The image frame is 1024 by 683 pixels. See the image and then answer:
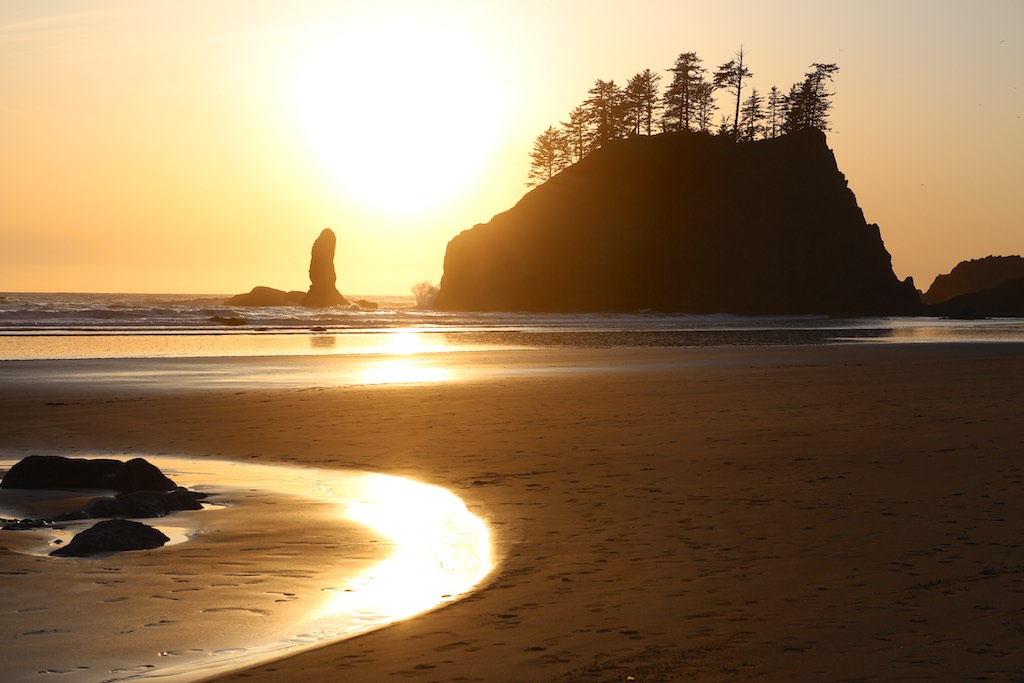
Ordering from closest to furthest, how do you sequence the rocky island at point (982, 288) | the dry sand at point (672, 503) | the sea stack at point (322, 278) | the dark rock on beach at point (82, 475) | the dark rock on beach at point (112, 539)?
the dry sand at point (672, 503), the dark rock on beach at point (112, 539), the dark rock on beach at point (82, 475), the rocky island at point (982, 288), the sea stack at point (322, 278)

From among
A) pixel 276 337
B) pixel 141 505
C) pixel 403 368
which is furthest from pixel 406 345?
pixel 141 505

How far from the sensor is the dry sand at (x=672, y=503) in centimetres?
533

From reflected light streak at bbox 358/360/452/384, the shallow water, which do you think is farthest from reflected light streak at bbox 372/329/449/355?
the shallow water

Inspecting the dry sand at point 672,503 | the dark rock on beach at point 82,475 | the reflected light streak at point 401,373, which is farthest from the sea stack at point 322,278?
the dark rock on beach at point 82,475

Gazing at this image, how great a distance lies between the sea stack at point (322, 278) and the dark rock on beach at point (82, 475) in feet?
381

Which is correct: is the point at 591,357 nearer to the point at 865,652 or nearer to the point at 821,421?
the point at 821,421

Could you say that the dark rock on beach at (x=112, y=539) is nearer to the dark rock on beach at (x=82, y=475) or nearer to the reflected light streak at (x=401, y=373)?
the dark rock on beach at (x=82, y=475)

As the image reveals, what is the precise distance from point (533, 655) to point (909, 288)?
323ft

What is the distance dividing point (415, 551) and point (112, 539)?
2439mm

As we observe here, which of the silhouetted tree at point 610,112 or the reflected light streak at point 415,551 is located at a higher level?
the silhouetted tree at point 610,112

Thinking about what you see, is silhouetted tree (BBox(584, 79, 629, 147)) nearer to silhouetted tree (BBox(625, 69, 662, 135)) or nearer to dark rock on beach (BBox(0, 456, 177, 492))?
silhouetted tree (BBox(625, 69, 662, 135))

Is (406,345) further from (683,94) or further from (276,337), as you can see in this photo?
(683,94)

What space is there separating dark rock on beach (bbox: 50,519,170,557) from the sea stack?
11919 cm

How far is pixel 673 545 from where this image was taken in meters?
7.82
